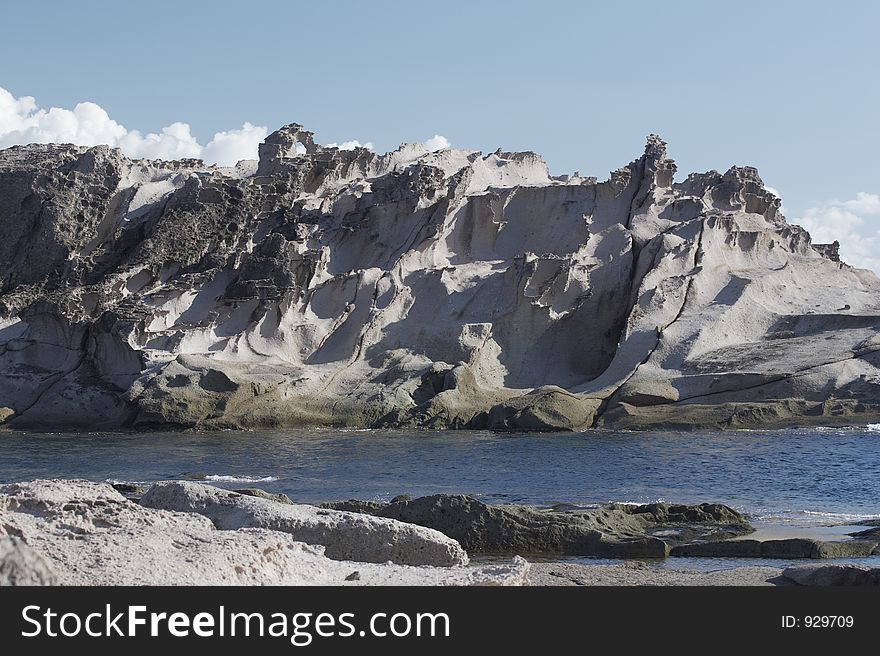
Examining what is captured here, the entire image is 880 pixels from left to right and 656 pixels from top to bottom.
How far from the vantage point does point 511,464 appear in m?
28.7

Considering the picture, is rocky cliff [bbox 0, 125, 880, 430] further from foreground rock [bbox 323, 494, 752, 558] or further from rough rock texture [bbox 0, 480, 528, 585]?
rough rock texture [bbox 0, 480, 528, 585]

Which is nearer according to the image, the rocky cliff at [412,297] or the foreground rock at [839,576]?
the foreground rock at [839,576]

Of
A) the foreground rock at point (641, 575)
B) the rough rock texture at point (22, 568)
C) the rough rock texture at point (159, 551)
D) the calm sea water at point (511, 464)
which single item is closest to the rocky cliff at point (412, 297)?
the calm sea water at point (511, 464)

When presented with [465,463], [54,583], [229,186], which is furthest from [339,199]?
[54,583]

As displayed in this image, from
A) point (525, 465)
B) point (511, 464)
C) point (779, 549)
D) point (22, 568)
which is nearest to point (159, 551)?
point (22, 568)

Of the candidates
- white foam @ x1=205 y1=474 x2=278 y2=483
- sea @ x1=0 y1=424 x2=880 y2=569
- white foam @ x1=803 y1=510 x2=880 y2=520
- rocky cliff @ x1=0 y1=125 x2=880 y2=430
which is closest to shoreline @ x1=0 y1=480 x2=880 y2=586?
sea @ x1=0 y1=424 x2=880 y2=569

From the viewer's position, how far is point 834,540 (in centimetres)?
1673

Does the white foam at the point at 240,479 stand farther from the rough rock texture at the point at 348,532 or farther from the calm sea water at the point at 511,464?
the rough rock texture at the point at 348,532

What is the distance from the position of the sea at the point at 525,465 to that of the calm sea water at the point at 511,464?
0.11 feet

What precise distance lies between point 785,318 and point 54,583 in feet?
123

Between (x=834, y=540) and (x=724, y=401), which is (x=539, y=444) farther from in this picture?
(x=834, y=540)

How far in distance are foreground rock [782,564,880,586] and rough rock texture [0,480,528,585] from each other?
12.1 feet

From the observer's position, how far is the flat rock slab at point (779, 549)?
619 inches

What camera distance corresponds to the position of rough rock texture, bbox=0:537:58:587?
23.4 feet
